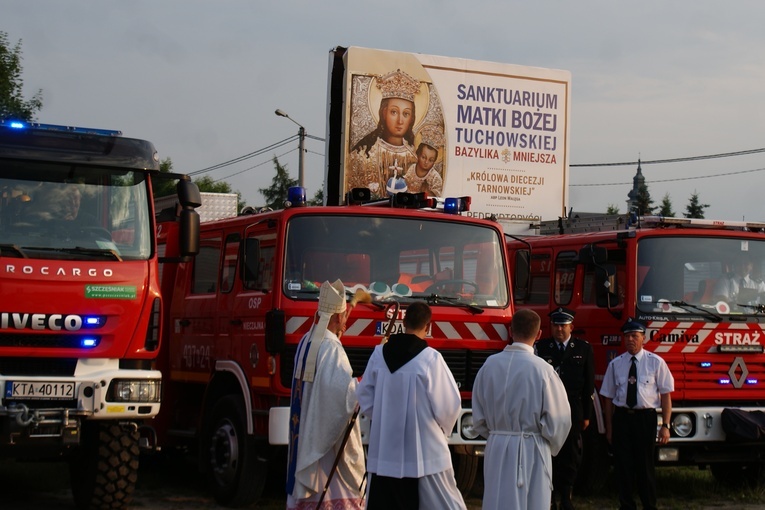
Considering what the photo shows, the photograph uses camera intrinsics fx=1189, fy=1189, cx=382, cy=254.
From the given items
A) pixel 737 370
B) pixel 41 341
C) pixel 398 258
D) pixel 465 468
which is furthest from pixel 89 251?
pixel 737 370

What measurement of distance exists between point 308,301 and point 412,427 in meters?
3.18

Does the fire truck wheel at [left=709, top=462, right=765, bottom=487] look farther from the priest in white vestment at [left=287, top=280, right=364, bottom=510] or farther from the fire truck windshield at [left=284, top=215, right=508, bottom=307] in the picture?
the priest in white vestment at [left=287, top=280, right=364, bottom=510]

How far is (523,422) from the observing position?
23.0ft

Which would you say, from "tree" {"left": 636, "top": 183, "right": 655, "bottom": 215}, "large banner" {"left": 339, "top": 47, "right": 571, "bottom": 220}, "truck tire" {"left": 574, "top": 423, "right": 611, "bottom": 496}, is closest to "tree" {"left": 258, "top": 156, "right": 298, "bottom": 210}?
"tree" {"left": 636, "top": 183, "right": 655, "bottom": 215}

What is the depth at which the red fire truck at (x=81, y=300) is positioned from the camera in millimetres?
9086

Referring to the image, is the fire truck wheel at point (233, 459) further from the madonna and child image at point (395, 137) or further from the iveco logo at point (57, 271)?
the madonna and child image at point (395, 137)

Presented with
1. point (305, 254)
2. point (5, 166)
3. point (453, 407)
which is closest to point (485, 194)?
point (305, 254)

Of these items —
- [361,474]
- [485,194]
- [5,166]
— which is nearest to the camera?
[361,474]

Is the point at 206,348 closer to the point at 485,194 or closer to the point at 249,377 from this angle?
the point at 249,377

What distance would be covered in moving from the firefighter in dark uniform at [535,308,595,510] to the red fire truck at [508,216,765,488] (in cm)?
58

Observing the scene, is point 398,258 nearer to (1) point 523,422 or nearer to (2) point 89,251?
(2) point 89,251

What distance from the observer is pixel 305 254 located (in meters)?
10.1

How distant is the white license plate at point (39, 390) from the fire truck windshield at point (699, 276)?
5318 mm

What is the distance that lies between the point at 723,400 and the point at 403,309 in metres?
3.48
